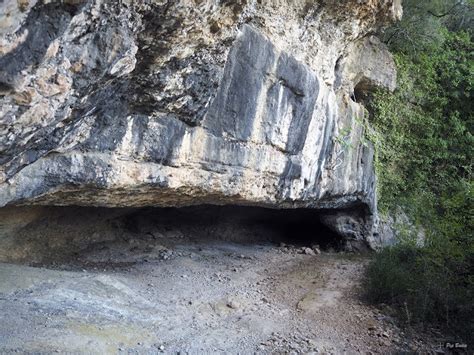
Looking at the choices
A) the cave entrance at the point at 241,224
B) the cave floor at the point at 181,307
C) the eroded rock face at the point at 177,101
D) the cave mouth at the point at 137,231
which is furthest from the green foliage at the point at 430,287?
the cave entrance at the point at 241,224

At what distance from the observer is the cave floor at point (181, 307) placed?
4.11m

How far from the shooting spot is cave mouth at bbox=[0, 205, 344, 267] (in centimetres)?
638

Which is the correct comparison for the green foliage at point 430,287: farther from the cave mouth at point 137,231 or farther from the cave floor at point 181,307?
the cave mouth at point 137,231

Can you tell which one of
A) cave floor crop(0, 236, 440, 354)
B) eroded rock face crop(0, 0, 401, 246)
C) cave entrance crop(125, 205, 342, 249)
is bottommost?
cave floor crop(0, 236, 440, 354)

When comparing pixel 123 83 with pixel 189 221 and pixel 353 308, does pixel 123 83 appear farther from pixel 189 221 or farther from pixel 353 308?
pixel 189 221

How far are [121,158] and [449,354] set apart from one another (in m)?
4.27

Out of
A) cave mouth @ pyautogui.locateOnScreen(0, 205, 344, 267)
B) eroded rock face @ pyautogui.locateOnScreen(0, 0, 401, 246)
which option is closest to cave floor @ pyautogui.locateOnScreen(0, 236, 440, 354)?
cave mouth @ pyautogui.locateOnScreen(0, 205, 344, 267)

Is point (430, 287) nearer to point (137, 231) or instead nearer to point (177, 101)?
point (177, 101)

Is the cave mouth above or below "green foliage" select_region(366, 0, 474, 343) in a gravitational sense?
below

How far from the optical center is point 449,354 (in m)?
4.89

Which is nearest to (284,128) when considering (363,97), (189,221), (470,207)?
(470,207)

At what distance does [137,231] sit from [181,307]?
11.4ft

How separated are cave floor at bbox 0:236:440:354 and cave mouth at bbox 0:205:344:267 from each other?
0.14 metres

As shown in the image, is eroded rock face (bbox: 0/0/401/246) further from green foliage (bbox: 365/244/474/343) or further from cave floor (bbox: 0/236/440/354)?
green foliage (bbox: 365/244/474/343)
